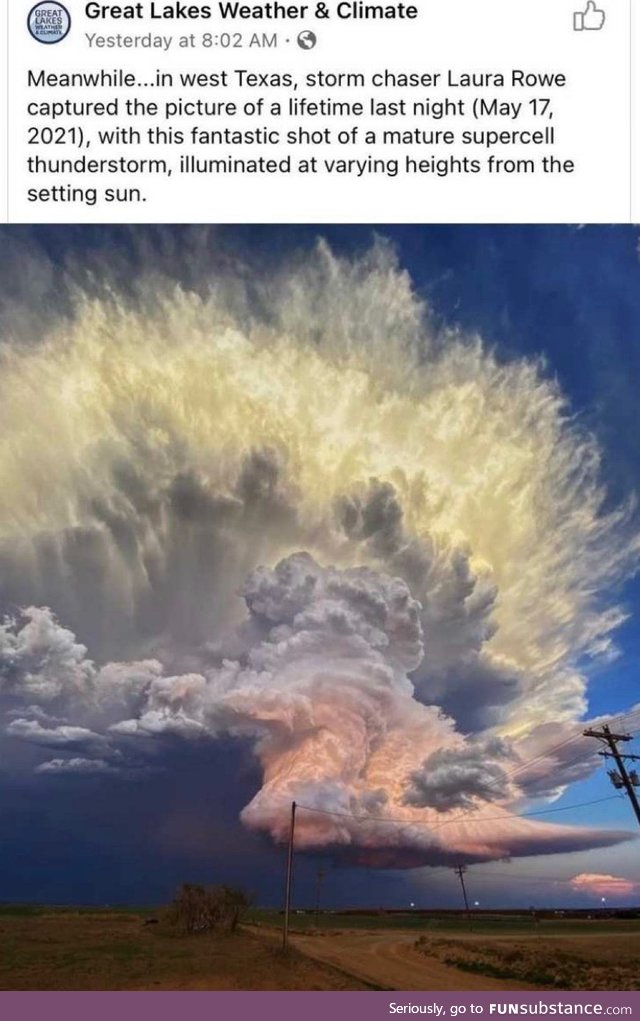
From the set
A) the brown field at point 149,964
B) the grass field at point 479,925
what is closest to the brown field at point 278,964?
the brown field at point 149,964

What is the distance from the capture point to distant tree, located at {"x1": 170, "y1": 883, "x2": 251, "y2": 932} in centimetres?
3003

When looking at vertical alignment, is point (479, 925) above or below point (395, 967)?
below

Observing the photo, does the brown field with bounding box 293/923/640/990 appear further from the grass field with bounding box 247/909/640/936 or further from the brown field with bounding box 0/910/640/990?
the grass field with bounding box 247/909/640/936

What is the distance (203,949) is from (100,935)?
21.9 ft

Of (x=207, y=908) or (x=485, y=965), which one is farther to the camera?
(x=207, y=908)

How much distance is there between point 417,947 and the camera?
86.7 feet
